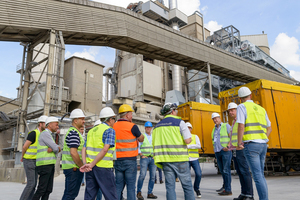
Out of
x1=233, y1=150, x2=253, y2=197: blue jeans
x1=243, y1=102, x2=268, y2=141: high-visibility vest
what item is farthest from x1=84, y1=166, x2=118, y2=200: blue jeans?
x1=233, y1=150, x2=253, y2=197: blue jeans

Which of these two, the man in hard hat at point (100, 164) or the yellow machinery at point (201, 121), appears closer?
the man in hard hat at point (100, 164)

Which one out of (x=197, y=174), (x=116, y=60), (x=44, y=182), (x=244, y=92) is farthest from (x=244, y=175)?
(x=116, y=60)

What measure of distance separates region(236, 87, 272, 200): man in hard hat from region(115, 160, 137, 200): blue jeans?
1.91 metres

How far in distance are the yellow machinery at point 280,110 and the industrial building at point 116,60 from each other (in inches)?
426

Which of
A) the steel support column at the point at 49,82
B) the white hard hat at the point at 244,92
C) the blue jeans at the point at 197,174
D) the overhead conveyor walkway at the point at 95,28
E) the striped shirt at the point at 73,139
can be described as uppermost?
the overhead conveyor walkway at the point at 95,28

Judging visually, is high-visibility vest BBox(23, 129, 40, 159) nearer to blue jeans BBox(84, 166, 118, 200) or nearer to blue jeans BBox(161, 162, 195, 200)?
blue jeans BBox(84, 166, 118, 200)

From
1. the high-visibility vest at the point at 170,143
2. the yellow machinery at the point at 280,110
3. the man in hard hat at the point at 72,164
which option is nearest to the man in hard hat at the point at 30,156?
the man in hard hat at the point at 72,164

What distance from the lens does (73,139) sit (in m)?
3.90

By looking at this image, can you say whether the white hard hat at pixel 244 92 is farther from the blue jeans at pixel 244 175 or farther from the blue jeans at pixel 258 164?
the blue jeans at pixel 244 175

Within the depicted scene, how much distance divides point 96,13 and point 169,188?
1513 centimetres

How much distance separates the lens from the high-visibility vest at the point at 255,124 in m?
4.17

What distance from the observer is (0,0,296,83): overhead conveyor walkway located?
571 inches

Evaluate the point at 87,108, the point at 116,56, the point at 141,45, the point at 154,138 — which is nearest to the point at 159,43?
the point at 141,45

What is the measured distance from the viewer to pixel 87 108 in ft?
90.5
